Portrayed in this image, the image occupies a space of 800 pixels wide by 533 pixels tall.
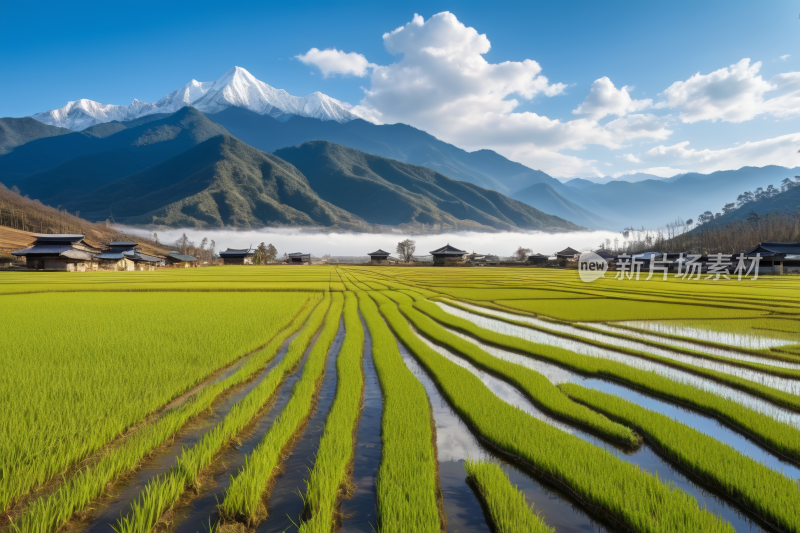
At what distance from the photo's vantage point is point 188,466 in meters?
3.95

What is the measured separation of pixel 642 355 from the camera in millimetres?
10117

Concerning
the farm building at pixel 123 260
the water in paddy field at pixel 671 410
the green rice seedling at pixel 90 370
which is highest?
the farm building at pixel 123 260

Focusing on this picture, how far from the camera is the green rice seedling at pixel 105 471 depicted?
122 inches

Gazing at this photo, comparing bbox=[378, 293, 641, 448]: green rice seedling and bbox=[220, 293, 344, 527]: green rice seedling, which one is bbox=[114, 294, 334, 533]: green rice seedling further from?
bbox=[378, 293, 641, 448]: green rice seedling

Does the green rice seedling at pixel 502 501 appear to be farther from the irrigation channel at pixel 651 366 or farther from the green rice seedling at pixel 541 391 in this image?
the irrigation channel at pixel 651 366

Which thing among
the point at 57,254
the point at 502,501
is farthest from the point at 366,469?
the point at 57,254

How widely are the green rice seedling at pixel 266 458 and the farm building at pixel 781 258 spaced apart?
7927 centimetres

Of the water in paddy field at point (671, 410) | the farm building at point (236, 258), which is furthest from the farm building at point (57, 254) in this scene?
the water in paddy field at point (671, 410)

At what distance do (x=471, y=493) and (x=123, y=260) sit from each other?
88802 millimetres

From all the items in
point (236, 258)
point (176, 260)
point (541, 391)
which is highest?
point (236, 258)

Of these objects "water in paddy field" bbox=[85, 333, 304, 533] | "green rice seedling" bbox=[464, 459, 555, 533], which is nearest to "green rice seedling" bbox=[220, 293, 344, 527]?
"water in paddy field" bbox=[85, 333, 304, 533]

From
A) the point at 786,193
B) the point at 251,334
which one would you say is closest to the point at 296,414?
the point at 251,334

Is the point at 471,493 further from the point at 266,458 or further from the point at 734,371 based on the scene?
the point at 734,371

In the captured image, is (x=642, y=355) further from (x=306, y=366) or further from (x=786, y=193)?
(x=786, y=193)
